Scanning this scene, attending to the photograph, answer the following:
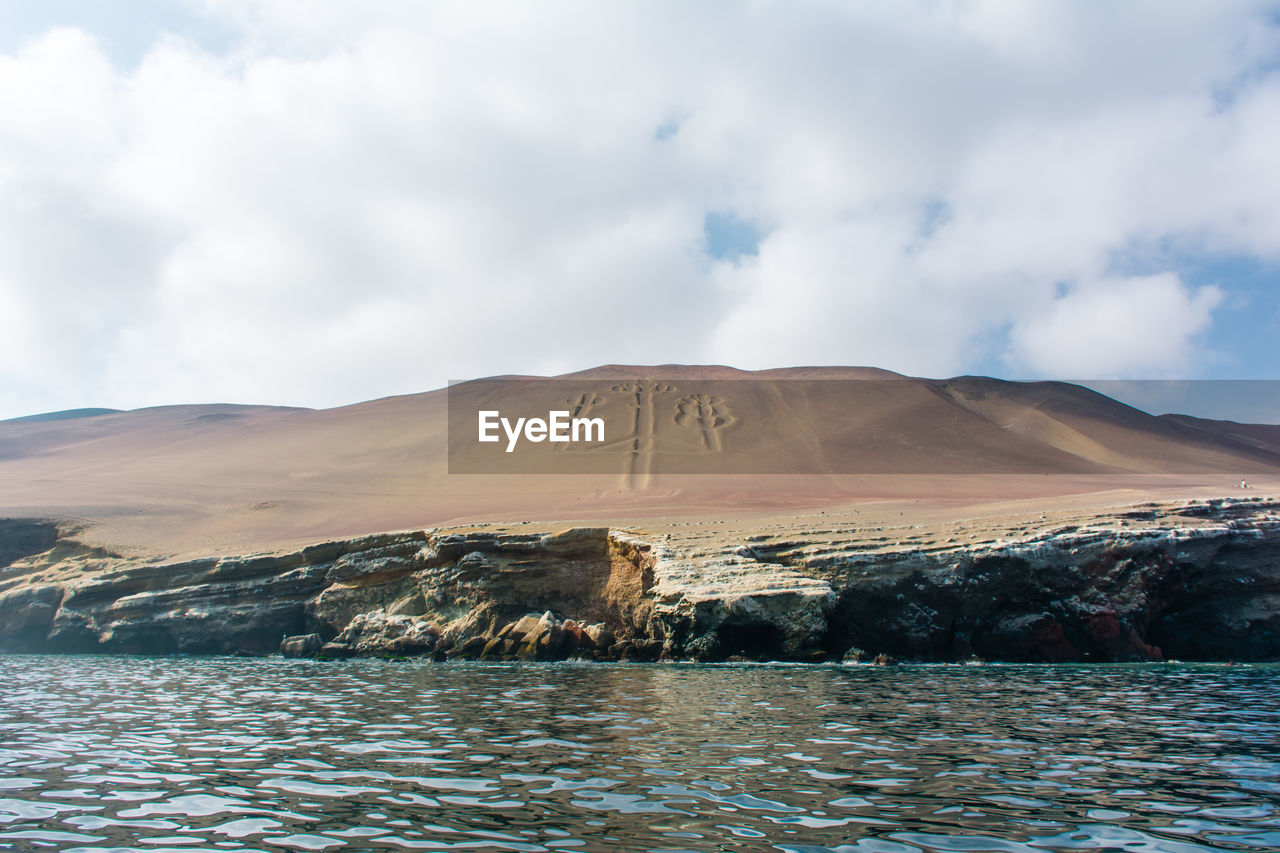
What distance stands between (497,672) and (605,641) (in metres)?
4.77

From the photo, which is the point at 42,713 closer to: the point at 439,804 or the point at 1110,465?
the point at 439,804

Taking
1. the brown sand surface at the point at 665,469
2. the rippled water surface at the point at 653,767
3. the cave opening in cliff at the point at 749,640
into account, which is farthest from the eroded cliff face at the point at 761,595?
the rippled water surface at the point at 653,767

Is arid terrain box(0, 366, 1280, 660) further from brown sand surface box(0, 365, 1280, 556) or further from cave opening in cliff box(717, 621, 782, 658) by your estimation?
brown sand surface box(0, 365, 1280, 556)

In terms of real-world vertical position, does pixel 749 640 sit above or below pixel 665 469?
below

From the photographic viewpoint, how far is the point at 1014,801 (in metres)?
7.16

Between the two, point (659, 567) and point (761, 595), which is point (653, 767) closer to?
point (761, 595)

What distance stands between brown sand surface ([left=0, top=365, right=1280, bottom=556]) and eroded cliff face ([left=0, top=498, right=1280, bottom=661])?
179 inches

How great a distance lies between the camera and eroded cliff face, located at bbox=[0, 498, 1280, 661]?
2162 cm

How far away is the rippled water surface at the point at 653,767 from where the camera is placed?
6.34 meters

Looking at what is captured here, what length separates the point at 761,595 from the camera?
21344 millimetres

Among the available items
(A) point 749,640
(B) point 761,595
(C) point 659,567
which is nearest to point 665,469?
(C) point 659,567

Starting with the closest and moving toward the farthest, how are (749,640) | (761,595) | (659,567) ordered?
(761,595), (749,640), (659,567)

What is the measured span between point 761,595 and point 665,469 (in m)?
36.7

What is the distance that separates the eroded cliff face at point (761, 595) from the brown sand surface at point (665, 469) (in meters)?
4.56
